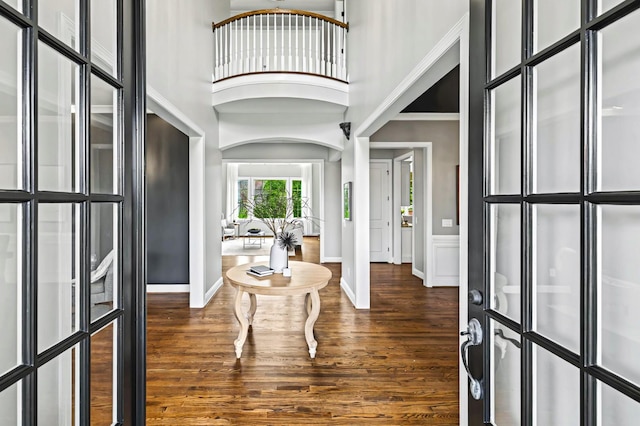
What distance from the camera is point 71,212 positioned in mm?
913

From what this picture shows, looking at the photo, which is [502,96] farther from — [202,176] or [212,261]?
[212,261]

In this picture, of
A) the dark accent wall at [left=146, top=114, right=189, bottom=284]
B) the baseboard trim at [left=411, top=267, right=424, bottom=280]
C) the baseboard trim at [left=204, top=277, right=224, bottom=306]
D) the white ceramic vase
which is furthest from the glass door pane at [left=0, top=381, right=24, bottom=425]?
the baseboard trim at [left=411, top=267, right=424, bottom=280]

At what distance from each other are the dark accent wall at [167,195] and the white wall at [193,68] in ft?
1.29

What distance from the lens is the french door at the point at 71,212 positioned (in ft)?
2.43

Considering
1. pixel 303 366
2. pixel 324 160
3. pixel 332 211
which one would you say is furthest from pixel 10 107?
pixel 332 211

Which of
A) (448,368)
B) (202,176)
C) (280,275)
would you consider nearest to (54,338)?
(280,275)

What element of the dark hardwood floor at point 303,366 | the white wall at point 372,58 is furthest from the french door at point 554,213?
the dark hardwood floor at point 303,366

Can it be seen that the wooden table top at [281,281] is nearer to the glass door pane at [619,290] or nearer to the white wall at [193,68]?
the white wall at [193,68]

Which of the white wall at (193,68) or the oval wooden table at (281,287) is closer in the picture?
the oval wooden table at (281,287)

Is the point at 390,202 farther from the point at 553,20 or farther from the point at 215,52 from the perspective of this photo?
the point at 553,20

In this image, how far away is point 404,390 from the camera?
97.9 inches

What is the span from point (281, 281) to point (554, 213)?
2445mm

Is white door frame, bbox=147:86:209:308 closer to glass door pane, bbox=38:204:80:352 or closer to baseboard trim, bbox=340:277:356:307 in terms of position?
baseboard trim, bbox=340:277:356:307

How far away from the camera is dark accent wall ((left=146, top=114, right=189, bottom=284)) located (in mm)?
5047
